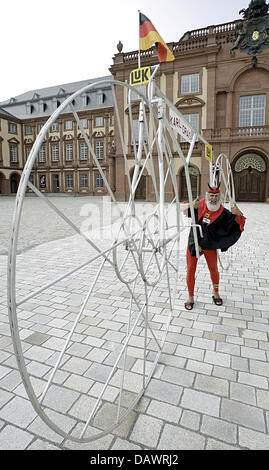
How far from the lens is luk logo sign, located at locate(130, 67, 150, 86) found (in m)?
2.33

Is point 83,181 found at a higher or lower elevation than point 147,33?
higher

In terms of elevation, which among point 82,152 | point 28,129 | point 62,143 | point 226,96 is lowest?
point 82,152

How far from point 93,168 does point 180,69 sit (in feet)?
57.2

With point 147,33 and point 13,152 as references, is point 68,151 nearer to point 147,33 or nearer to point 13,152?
point 13,152

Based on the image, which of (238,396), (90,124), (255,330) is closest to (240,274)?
(255,330)

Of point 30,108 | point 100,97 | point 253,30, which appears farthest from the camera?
point 30,108

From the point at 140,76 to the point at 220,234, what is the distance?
87.9 inches

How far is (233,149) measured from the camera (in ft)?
71.3

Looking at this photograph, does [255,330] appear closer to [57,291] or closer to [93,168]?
[57,291]

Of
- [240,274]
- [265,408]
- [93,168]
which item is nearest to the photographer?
[265,408]

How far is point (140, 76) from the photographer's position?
238 centimetres

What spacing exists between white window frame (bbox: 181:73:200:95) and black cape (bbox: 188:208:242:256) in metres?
23.0

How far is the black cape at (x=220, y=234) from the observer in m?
3.75

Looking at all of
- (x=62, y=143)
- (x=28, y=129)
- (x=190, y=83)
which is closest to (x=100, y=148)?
(x=62, y=143)
